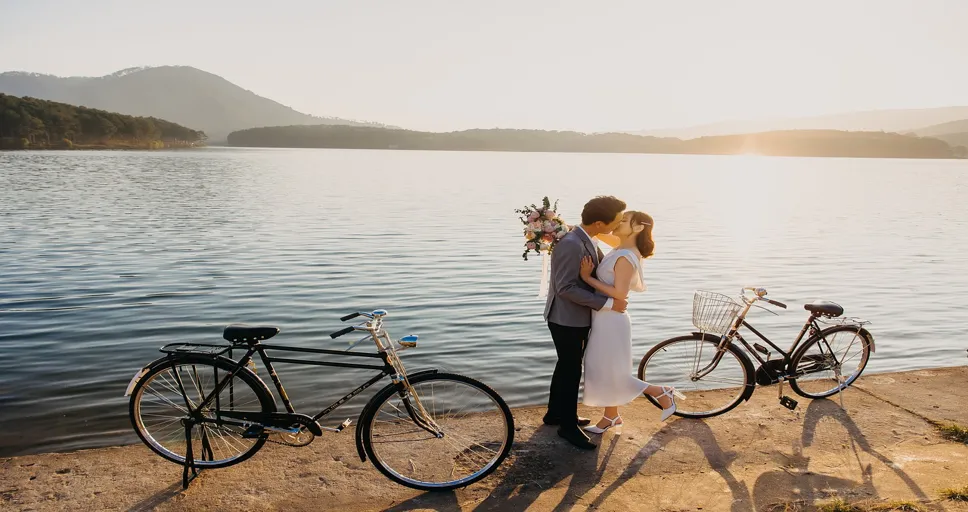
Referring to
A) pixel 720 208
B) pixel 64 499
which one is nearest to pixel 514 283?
pixel 64 499

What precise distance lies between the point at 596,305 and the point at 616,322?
345mm

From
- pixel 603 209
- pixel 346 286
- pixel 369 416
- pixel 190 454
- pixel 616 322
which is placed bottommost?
pixel 346 286

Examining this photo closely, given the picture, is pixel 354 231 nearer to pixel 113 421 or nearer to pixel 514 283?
pixel 514 283

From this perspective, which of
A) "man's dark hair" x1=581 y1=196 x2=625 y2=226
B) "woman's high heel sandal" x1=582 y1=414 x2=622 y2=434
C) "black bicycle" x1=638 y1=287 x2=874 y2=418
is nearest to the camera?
"man's dark hair" x1=581 y1=196 x2=625 y2=226

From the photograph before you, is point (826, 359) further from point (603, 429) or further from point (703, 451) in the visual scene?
point (603, 429)

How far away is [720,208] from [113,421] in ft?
144

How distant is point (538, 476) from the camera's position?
18.1 feet

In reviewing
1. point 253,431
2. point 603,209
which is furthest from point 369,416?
point 603,209

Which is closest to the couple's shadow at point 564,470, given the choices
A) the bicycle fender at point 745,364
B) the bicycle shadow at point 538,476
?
the bicycle shadow at point 538,476

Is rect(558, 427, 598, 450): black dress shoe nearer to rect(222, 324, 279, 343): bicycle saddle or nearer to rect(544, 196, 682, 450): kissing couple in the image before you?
rect(544, 196, 682, 450): kissing couple

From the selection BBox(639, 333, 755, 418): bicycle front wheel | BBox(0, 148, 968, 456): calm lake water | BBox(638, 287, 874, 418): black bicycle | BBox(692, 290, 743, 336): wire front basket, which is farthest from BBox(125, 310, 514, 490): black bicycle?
BBox(0, 148, 968, 456): calm lake water

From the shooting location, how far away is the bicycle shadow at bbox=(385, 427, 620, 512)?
201 inches

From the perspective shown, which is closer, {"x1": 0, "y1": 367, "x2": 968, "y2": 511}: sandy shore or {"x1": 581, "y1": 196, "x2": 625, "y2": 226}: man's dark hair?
A: {"x1": 0, "y1": 367, "x2": 968, "y2": 511}: sandy shore

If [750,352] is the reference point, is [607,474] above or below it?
below
